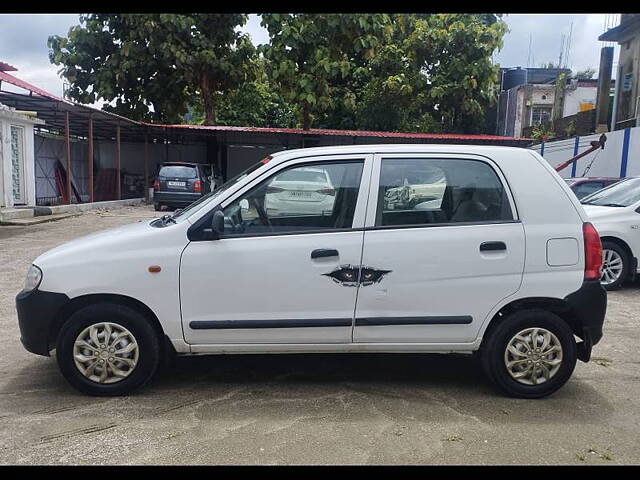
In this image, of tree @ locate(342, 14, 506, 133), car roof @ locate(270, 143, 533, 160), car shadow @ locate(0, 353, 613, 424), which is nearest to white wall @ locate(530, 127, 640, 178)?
tree @ locate(342, 14, 506, 133)

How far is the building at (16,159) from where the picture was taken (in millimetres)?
14164

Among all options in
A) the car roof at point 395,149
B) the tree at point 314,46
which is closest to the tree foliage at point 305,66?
the tree at point 314,46

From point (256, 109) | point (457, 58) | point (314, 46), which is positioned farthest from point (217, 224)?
point (256, 109)

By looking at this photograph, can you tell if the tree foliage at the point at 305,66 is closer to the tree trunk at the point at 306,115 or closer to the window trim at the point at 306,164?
the tree trunk at the point at 306,115

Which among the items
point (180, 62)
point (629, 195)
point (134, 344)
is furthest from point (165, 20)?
point (134, 344)

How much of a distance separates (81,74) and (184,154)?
5.68 m

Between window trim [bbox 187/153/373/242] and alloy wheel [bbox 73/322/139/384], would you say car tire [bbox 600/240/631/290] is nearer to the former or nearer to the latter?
window trim [bbox 187/153/373/242]

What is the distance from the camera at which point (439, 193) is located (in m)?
3.85

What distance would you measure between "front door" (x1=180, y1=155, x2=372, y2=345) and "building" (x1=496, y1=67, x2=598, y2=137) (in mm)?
27946

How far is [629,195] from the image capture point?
7.57 meters

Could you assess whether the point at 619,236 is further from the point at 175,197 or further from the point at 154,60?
the point at 154,60

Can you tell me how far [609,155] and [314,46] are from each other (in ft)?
35.2

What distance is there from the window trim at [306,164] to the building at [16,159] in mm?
12769

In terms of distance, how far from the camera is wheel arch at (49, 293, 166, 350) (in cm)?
367
